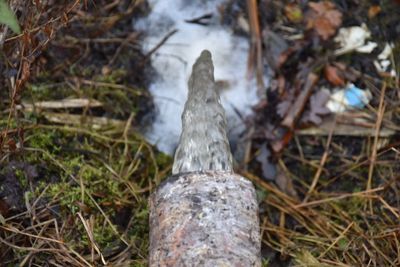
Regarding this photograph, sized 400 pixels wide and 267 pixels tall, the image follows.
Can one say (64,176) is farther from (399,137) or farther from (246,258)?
(399,137)

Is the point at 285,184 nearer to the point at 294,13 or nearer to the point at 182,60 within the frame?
the point at 182,60

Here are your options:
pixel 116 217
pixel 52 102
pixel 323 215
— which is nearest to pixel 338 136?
pixel 323 215

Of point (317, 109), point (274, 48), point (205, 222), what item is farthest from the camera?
point (274, 48)

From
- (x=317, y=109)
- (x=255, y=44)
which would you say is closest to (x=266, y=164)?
(x=317, y=109)

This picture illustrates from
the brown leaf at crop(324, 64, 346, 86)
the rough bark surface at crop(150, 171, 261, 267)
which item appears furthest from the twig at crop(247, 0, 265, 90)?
the rough bark surface at crop(150, 171, 261, 267)

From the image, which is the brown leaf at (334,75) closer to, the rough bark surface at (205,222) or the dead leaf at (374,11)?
the dead leaf at (374,11)
